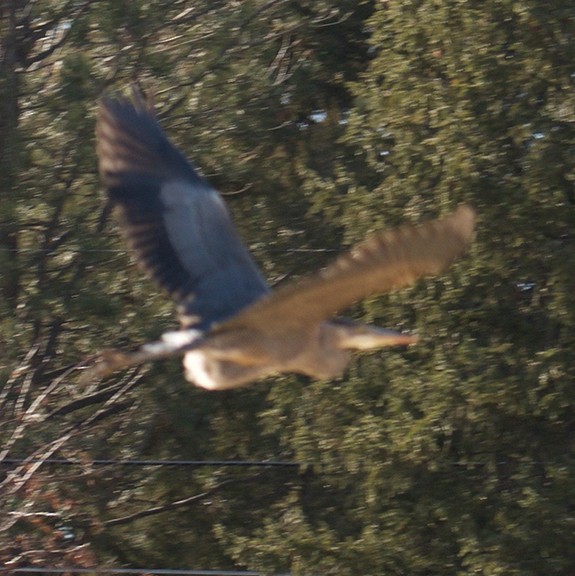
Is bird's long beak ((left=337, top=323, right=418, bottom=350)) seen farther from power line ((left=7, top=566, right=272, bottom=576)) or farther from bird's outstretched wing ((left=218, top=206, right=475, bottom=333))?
power line ((left=7, top=566, right=272, bottom=576))

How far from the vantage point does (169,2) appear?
894 centimetres

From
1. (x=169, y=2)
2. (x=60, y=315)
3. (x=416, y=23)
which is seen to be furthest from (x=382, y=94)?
(x=60, y=315)

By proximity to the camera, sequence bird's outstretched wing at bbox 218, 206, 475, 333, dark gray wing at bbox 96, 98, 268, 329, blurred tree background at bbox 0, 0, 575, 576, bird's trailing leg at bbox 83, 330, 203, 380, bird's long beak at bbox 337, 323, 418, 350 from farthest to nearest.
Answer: blurred tree background at bbox 0, 0, 575, 576, dark gray wing at bbox 96, 98, 268, 329, bird's long beak at bbox 337, 323, 418, 350, bird's trailing leg at bbox 83, 330, 203, 380, bird's outstretched wing at bbox 218, 206, 475, 333

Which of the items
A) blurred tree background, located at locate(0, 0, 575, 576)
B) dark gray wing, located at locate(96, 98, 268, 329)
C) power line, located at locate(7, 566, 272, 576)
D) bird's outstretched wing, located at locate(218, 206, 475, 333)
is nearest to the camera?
bird's outstretched wing, located at locate(218, 206, 475, 333)

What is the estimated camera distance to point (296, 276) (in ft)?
29.3

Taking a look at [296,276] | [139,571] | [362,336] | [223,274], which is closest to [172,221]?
[223,274]

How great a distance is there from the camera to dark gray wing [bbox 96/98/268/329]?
17.7 ft

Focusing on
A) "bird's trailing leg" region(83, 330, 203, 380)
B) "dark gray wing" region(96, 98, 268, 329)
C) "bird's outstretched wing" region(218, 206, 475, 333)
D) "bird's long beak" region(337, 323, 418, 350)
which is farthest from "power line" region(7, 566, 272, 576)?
"bird's outstretched wing" region(218, 206, 475, 333)

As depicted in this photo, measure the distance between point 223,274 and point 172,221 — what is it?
372 millimetres

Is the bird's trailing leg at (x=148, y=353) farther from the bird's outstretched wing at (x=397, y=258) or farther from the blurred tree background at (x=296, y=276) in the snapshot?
the blurred tree background at (x=296, y=276)

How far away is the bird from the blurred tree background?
2.17 meters

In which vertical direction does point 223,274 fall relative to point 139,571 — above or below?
above

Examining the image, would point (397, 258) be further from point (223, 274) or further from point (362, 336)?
point (223, 274)

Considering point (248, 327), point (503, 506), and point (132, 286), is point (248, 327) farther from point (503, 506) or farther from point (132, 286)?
point (132, 286)
